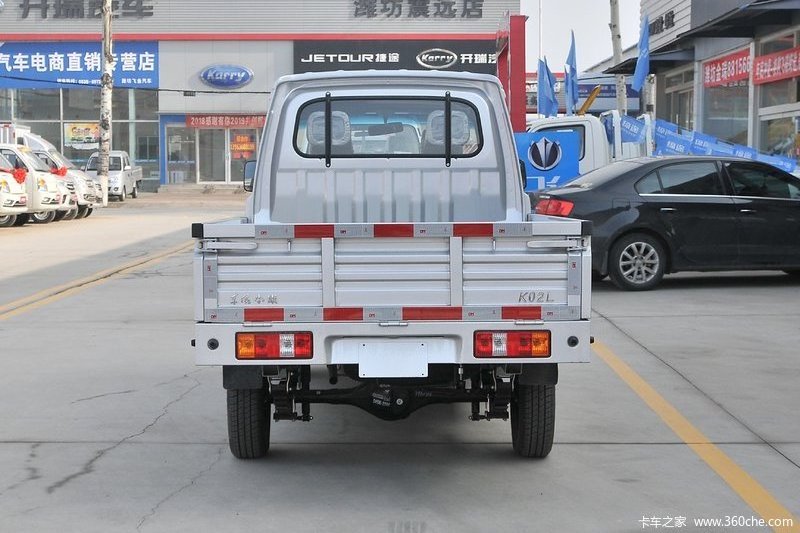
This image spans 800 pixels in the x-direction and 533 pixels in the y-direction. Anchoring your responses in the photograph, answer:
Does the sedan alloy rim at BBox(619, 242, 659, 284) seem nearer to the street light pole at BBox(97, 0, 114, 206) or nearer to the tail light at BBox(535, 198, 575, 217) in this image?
the tail light at BBox(535, 198, 575, 217)

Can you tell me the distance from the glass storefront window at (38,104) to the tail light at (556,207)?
41574mm

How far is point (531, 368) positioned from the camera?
219 inches

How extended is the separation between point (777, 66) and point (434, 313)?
19.0 meters

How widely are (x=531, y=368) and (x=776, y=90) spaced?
19.2 m

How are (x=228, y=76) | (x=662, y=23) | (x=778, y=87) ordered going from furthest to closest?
(x=228, y=76), (x=662, y=23), (x=778, y=87)

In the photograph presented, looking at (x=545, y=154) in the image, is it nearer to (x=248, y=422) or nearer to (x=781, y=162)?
(x=781, y=162)

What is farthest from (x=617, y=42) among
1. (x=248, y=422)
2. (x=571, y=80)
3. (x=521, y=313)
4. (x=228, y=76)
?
(x=521, y=313)

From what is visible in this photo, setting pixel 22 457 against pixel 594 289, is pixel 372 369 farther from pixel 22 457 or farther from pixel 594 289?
pixel 594 289

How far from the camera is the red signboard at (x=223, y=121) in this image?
49.3 metres

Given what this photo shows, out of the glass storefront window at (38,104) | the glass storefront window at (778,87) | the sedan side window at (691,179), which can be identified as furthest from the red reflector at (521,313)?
the glass storefront window at (38,104)

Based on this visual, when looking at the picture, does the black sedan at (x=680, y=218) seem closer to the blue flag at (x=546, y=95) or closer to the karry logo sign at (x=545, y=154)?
the karry logo sign at (x=545, y=154)

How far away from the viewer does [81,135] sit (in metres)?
51.1

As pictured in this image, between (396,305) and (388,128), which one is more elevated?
(388,128)

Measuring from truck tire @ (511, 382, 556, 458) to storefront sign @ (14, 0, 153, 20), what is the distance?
46.4 meters
